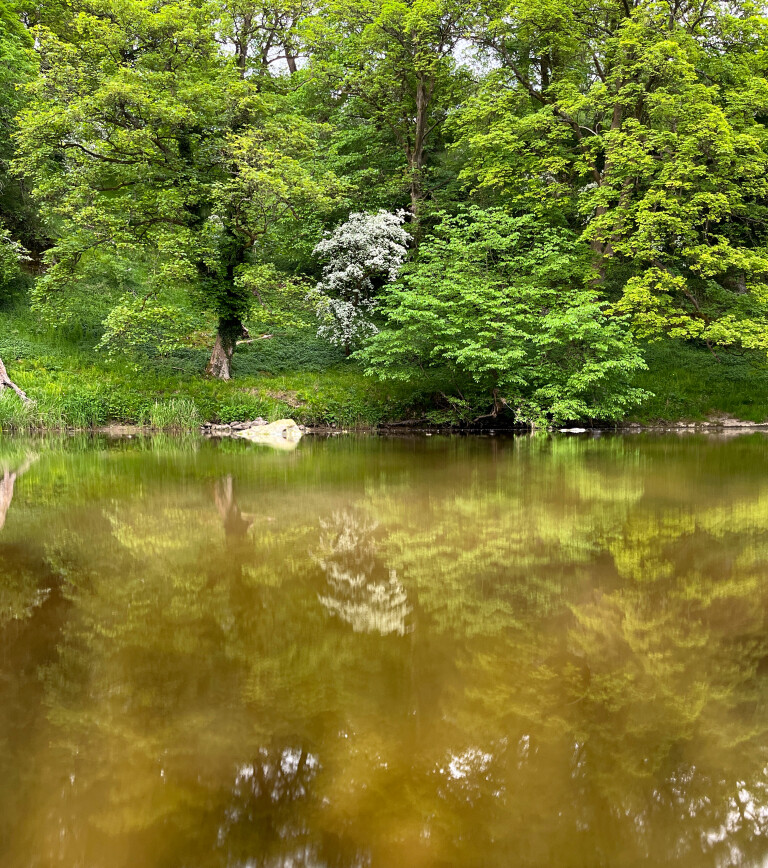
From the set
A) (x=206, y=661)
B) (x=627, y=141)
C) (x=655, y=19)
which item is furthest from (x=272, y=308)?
(x=206, y=661)

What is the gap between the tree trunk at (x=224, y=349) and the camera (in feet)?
62.5

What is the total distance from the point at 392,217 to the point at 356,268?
6.88 ft

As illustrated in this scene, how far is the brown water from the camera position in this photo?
1805 mm

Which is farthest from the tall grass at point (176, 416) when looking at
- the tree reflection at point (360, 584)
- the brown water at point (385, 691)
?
the tree reflection at point (360, 584)

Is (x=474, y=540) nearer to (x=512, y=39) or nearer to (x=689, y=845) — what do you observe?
(x=689, y=845)

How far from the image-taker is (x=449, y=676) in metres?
2.68

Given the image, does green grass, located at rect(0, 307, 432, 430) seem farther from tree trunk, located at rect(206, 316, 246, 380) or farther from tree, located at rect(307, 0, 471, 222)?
tree, located at rect(307, 0, 471, 222)

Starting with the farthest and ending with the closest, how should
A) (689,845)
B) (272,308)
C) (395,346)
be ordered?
(272,308) → (395,346) → (689,845)

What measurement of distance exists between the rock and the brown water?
9.69 meters

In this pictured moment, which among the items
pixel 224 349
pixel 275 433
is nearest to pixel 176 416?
pixel 224 349

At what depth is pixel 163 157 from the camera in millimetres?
17781

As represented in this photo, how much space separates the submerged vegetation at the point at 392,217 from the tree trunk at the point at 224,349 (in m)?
0.09

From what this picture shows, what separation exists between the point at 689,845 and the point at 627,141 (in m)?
19.6

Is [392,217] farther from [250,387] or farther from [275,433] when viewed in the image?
[275,433]
